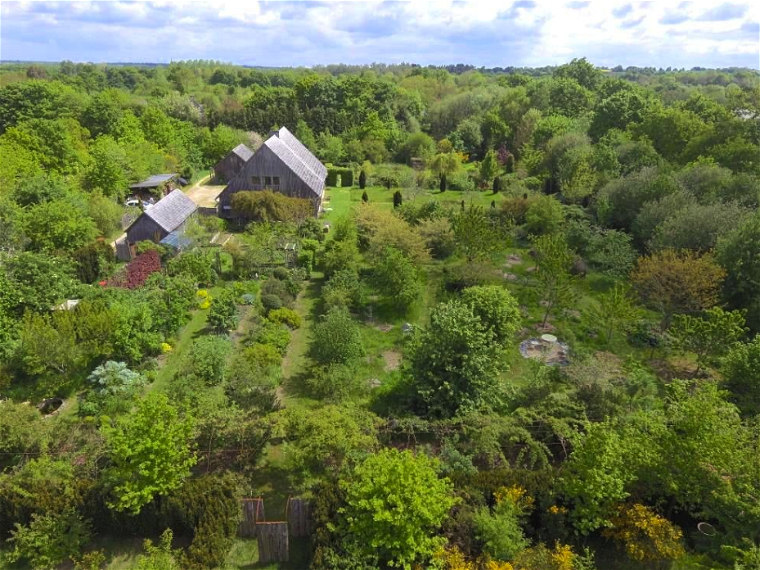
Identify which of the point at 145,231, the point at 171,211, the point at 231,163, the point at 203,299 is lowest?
the point at 203,299

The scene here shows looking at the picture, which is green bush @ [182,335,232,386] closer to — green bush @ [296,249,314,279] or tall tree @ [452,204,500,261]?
green bush @ [296,249,314,279]

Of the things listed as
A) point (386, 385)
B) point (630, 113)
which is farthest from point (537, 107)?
point (386, 385)

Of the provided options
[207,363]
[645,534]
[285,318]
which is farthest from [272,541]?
[285,318]

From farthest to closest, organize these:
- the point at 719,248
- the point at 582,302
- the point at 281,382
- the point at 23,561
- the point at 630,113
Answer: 1. the point at 630,113
2. the point at 582,302
3. the point at 719,248
4. the point at 281,382
5. the point at 23,561

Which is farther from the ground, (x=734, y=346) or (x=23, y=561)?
(x=734, y=346)

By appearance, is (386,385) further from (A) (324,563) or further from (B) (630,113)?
(B) (630,113)

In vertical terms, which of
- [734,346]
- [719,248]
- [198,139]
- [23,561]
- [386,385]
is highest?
[198,139]

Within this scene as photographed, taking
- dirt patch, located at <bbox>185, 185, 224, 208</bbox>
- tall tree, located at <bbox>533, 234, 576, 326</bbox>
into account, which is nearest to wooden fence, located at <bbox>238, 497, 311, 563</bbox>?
tall tree, located at <bbox>533, 234, 576, 326</bbox>

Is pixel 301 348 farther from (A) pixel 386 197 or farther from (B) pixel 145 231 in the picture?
(A) pixel 386 197
